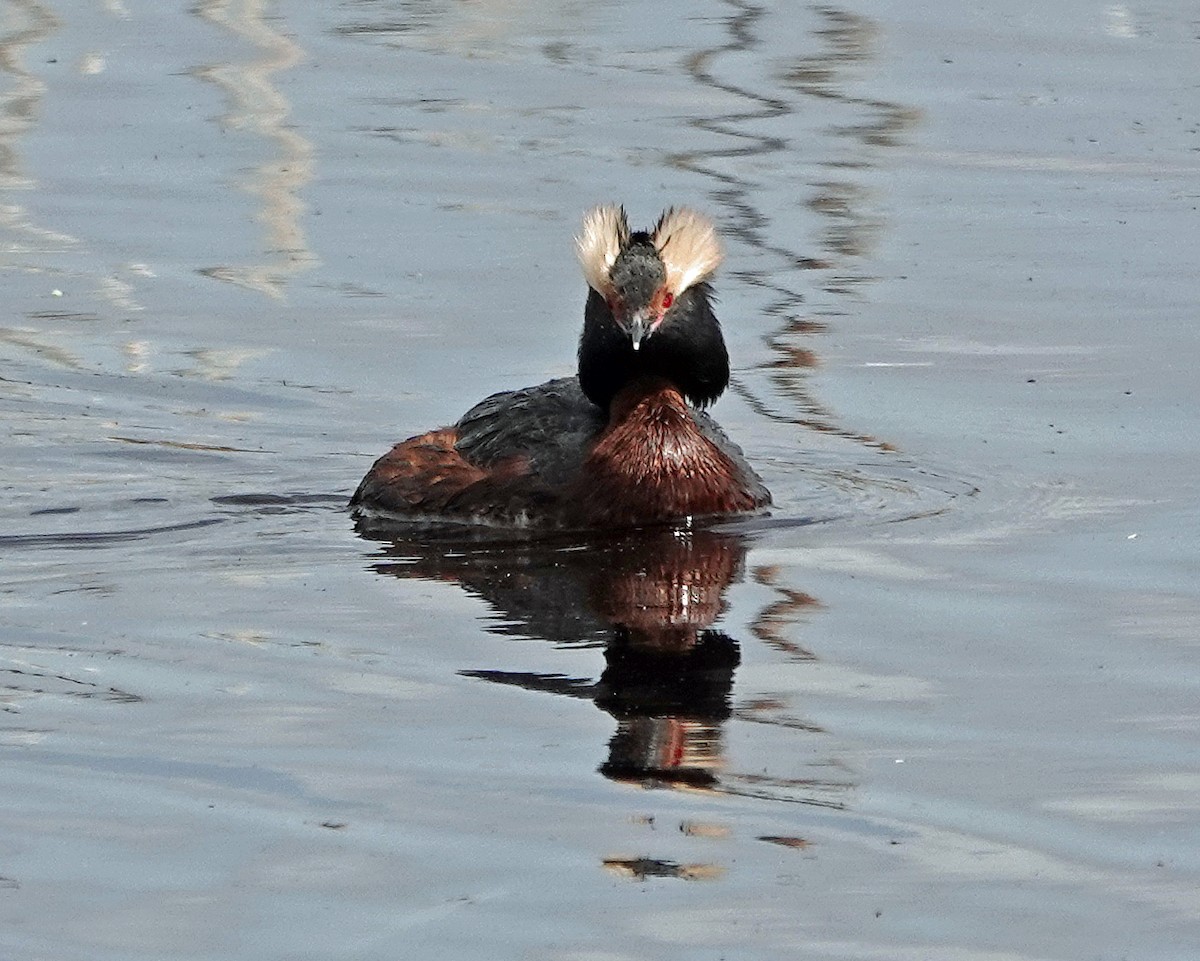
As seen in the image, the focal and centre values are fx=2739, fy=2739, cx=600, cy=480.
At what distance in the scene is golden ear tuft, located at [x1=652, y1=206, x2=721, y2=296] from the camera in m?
10.7

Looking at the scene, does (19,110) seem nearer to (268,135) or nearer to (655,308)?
(268,135)

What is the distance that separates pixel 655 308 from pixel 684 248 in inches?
11.4

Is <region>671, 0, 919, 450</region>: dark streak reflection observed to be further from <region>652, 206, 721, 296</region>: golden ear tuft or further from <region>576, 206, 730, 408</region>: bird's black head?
<region>652, 206, 721, 296</region>: golden ear tuft

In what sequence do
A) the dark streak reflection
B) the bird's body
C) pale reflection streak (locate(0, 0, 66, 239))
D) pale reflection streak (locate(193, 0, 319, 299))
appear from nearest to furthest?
the bird's body
the dark streak reflection
pale reflection streak (locate(193, 0, 319, 299))
pale reflection streak (locate(0, 0, 66, 239))

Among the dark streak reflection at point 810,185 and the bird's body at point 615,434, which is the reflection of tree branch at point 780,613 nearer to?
the bird's body at point 615,434

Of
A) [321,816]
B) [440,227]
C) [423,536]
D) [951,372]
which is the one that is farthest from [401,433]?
[321,816]

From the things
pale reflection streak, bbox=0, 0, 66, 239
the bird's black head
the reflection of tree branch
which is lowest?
pale reflection streak, bbox=0, 0, 66, 239

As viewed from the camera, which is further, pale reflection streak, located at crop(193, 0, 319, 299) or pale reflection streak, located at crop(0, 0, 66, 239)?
pale reflection streak, located at crop(0, 0, 66, 239)

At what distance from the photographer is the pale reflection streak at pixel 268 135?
47.8 ft

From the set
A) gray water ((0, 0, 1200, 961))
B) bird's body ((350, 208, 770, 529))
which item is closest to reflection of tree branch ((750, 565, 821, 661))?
gray water ((0, 0, 1200, 961))

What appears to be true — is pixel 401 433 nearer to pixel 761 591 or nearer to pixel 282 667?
pixel 761 591

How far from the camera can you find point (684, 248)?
422 inches

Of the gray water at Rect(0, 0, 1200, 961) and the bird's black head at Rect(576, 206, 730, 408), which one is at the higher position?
the bird's black head at Rect(576, 206, 730, 408)

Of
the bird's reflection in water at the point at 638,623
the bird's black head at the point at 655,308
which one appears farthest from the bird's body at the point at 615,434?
the bird's reflection in water at the point at 638,623
